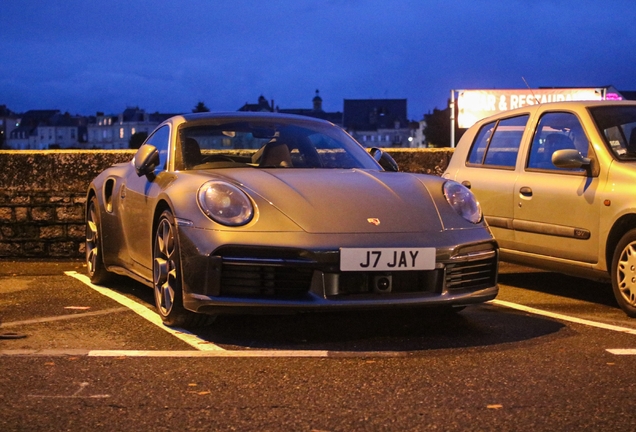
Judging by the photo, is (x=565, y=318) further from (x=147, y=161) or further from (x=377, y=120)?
(x=377, y=120)

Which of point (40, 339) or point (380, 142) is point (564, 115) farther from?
point (380, 142)

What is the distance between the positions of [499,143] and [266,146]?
7.45 feet

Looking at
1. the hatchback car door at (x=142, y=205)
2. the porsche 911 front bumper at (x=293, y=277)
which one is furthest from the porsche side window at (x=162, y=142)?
the porsche 911 front bumper at (x=293, y=277)

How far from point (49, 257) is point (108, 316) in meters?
4.24

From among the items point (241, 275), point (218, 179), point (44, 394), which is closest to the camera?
point (44, 394)

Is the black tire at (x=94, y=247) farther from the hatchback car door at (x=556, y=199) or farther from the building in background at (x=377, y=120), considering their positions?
the building in background at (x=377, y=120)

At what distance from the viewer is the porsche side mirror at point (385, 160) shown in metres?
6.77

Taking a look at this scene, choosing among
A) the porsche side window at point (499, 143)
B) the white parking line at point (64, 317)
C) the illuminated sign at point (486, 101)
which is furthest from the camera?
the illuminated sign at point (486, 101)

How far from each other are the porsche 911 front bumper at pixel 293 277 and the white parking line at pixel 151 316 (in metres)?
0.17

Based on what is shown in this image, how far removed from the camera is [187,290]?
206 inches

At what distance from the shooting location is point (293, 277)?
5055mm

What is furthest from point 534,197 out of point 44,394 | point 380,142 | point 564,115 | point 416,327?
point 380,142

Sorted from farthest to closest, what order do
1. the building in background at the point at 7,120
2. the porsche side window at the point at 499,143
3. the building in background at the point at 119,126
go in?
the building in background at the point at 7,120, the building in background at the point at 119,126, the porsche side window at the point at 499,143

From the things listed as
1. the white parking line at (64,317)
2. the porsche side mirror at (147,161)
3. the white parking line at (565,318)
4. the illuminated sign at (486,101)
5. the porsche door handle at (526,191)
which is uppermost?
the illuminated sign at (486,101)
